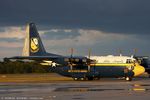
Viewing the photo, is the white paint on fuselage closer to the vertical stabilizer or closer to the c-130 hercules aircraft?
the c-130 hercules aircraft

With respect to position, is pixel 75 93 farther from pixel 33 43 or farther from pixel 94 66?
pixel 33 43

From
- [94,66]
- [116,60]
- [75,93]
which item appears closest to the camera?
[75,93]

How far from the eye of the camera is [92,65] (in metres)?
61.4

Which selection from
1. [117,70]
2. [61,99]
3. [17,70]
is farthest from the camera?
[17,70]

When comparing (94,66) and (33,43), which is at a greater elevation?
(33,43)

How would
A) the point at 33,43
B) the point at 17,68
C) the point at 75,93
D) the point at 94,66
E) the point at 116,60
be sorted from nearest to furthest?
the point at 75,93 → the point at 116,60 → the point at 94,66 → the point at 33,43 → the point at 17,68

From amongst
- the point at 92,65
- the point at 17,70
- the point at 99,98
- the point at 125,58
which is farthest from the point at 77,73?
the point at 17,70

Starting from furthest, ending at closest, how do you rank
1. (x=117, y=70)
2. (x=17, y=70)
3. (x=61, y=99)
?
1. (x=17, y=70)
2. (x=117, y=70)
3. (x=61, y=99)

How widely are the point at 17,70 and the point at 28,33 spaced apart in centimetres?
4054

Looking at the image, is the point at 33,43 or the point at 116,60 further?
the point at 33,43

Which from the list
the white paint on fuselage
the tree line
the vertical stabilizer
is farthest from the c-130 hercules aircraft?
the tree line

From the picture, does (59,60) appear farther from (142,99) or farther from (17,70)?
(17,70)

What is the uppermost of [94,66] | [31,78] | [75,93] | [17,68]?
[17,68]

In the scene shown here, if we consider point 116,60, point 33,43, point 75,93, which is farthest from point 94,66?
point 75,93
